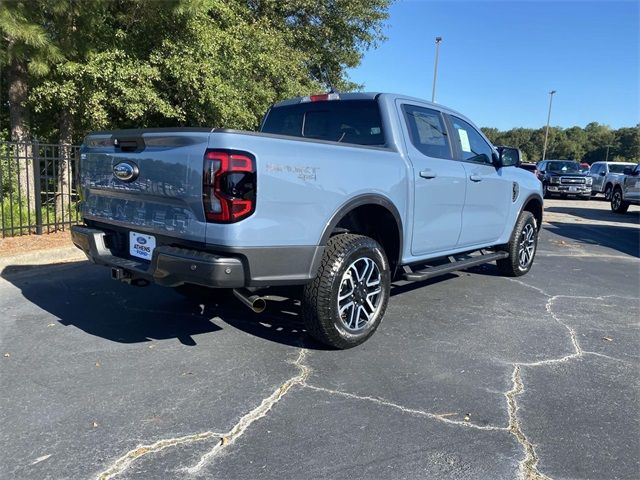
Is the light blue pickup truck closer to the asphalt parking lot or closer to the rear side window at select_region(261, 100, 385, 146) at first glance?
the rear side window at select_region(261, 100, 385, 146)

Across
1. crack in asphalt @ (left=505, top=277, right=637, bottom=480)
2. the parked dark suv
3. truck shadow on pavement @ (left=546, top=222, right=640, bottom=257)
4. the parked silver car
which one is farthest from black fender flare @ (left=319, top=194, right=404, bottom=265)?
the parked silver car

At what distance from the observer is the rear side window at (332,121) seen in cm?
460

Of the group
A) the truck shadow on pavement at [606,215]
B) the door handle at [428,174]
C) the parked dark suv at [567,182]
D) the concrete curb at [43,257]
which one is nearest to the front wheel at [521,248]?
the door handle at [428,174]

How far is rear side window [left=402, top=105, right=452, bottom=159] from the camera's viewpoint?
4.70 m

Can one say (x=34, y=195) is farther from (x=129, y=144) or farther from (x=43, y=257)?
(x=129, y=144)

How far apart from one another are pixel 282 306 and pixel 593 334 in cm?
280

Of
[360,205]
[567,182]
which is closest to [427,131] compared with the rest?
[360,205]

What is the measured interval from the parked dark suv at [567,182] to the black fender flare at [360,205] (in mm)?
21279

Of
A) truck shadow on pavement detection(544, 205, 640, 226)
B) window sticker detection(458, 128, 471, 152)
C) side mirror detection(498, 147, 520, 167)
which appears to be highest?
window sticker detection(458, 128, 471, 152)

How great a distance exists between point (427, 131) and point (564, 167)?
2167 cm

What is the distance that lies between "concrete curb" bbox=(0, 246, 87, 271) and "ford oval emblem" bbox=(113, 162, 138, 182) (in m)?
3.50

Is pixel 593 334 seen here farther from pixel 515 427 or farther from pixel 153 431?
pixel 153 431

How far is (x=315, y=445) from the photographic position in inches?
108

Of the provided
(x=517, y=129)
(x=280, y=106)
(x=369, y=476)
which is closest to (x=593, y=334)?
(x=369, y=476)
